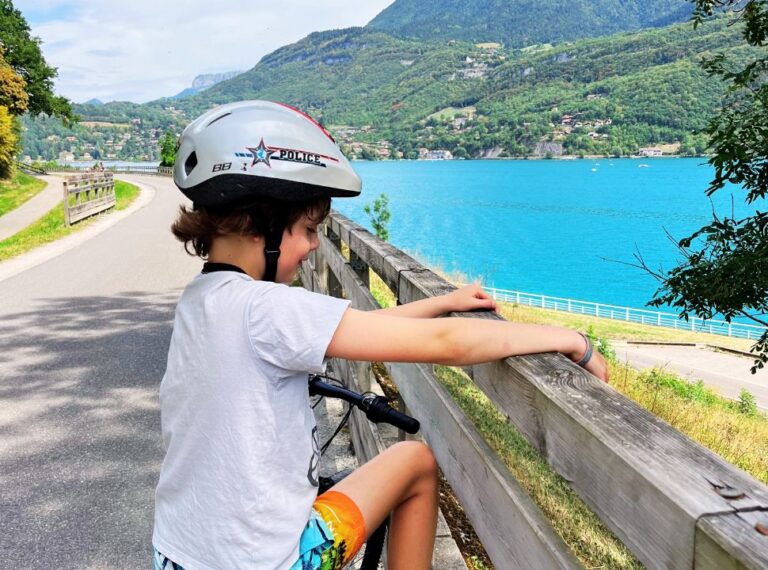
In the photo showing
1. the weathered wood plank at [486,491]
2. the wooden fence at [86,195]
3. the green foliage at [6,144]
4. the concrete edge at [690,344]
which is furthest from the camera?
the concrete edge at [690,344]

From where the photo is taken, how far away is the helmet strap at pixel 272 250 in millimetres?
1984

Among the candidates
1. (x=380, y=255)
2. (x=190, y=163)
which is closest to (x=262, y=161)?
(x=190, y=163)

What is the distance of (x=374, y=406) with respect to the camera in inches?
76.5

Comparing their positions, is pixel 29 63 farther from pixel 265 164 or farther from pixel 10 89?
pixel 265 164

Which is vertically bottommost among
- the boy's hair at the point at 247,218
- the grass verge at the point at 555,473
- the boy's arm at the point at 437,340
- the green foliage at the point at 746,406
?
the green foliage at the point at 746,406

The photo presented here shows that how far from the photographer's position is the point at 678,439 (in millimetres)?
1193

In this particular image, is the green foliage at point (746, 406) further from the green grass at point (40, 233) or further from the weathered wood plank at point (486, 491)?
the green grass at point (40, 233)

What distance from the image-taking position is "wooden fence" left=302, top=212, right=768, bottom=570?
3.14 feet

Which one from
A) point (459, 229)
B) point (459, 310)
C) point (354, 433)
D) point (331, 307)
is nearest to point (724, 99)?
point (354, 433)

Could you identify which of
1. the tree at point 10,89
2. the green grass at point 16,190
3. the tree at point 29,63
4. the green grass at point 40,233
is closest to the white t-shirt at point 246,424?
the green grass at point 40,233

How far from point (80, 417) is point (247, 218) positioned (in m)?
3.86

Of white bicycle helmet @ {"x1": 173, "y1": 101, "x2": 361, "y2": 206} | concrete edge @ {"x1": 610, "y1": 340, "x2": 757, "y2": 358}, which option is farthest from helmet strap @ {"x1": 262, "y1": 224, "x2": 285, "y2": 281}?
concrete edge @ {"x1": 610, "y1": 340, "x2": 757, "y2": 358}

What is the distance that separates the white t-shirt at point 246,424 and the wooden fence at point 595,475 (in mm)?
487

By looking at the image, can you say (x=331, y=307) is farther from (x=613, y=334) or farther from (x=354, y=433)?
(x=613, y=334)
